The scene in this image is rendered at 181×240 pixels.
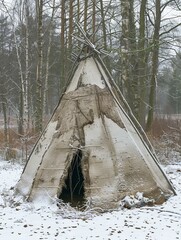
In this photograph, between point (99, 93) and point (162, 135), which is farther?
point (162, 135)

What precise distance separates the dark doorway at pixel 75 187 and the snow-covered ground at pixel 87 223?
2.58 ft

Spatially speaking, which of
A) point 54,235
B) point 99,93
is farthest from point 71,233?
point 99,93

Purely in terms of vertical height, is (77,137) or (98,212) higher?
(77,137)

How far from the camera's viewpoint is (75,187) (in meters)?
8.04

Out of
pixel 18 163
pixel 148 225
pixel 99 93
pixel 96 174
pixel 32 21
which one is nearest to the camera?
pixel 148 225

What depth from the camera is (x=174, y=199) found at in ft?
22.9

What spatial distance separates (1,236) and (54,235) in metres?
0.74

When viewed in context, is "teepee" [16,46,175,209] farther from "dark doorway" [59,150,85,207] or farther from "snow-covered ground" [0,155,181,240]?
"snow-covered ground" [0,155,181,240]

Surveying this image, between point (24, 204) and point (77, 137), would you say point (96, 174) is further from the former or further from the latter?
point (24, 204)

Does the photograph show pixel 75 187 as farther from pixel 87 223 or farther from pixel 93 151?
pixel 87 223

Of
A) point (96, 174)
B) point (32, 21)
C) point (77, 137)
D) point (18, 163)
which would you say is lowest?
point (18, 163)

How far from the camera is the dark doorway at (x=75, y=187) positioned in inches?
281

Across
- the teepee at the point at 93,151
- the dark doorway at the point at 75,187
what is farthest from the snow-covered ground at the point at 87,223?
the dark doorway at the point at 75,187

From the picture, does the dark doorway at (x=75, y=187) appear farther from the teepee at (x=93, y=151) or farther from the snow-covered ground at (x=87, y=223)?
the snow-covered ground at (x=87, y=223)
